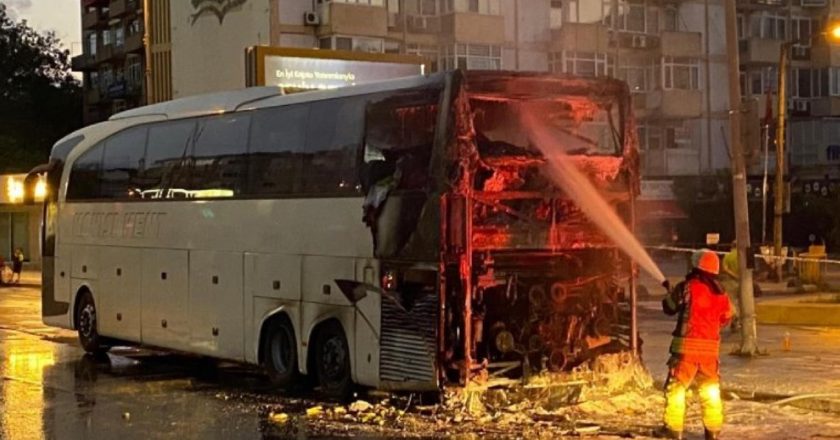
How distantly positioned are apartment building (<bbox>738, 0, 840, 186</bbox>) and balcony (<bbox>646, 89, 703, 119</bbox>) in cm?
555

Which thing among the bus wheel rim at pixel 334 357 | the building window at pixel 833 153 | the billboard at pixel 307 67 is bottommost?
the bus wheel rim at pixel 334 357

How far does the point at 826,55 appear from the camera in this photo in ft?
217

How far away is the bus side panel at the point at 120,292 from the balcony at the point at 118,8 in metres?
62.6

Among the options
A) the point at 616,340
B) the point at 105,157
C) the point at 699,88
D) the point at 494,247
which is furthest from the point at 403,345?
the point at 699,88

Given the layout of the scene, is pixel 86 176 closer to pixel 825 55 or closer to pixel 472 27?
pixel 472 27

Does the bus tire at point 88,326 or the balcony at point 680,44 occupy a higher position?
the balcony at point 680,44

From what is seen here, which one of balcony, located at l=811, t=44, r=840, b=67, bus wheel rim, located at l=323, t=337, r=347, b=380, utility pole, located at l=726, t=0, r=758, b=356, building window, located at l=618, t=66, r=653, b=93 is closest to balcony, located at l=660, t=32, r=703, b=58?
building window, located at l=618, t=66, r=653, b=93

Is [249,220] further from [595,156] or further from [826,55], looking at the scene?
[826,55]

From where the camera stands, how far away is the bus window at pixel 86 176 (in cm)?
1839

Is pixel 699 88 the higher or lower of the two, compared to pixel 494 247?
higher

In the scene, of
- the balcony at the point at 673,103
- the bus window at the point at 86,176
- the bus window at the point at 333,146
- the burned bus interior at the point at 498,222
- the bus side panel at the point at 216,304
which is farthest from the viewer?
the balcony at the point at 673,103

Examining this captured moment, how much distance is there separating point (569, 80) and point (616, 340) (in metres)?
2.76

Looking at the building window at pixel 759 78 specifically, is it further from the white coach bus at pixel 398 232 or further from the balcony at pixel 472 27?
the white coach bus at pixel 398 232

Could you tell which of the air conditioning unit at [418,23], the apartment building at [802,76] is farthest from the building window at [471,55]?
the apartment building at [802,76]
